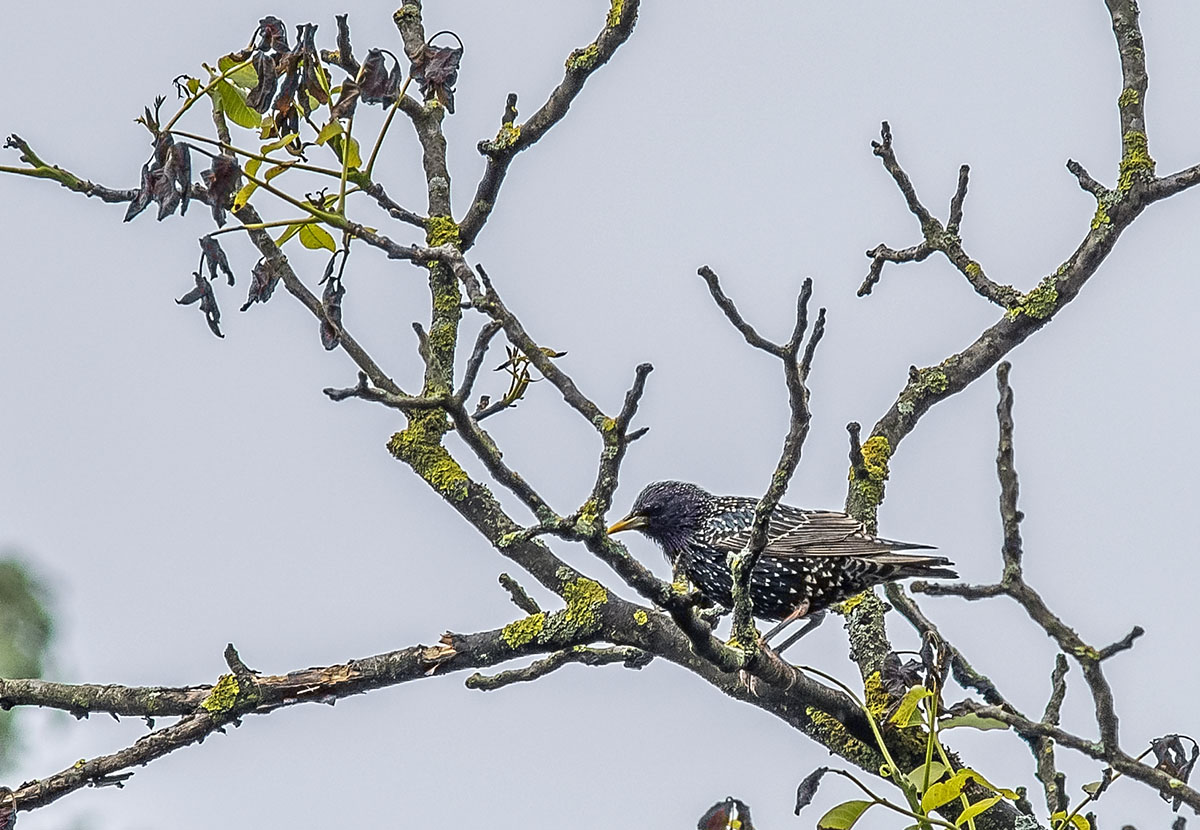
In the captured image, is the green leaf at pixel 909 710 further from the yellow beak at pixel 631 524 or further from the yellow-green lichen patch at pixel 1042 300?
the yellow beak at pixel 631 524

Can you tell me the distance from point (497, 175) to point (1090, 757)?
5.88 ft

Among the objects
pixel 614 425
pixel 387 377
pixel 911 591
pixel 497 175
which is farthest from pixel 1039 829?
pixel 497 175

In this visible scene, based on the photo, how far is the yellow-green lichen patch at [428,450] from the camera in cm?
312

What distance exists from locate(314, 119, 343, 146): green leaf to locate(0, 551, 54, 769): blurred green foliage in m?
1.95

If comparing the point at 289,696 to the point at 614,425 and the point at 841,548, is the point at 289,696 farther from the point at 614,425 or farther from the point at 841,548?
the point at 841,548

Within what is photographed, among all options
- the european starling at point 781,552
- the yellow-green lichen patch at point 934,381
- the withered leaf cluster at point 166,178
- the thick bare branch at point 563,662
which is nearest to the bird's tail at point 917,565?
the european starling at point 781,552

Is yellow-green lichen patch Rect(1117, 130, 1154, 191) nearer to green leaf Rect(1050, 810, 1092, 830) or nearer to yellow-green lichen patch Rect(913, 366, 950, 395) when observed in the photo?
yellow-green lichen patch Rect(913, 366, 950, 395)

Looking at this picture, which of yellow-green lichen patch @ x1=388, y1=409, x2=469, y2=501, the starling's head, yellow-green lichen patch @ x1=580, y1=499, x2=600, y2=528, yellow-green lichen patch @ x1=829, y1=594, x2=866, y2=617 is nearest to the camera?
yellow-green lichen patch @ x1=580, y1=499, x2=600, y2=528

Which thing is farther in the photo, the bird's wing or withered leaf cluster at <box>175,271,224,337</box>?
the bird's wing

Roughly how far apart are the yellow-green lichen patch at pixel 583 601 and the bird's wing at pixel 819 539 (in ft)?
2.82

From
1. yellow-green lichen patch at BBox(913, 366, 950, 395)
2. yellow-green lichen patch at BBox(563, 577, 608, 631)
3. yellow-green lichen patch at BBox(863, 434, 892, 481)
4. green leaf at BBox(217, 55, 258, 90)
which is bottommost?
yellow-green lichen patch at BBox(563, 577, 608, 631)

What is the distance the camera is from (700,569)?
166 inches

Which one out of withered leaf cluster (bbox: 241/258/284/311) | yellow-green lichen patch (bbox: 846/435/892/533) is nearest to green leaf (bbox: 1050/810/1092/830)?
yellow-green lichen patch (bbox: 846/435/892/533)

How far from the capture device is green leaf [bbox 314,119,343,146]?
2578 mm
